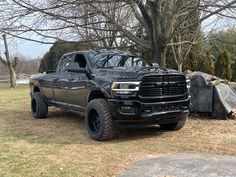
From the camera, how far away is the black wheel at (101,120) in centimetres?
740

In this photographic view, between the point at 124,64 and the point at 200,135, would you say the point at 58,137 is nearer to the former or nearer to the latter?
the point at 124,64

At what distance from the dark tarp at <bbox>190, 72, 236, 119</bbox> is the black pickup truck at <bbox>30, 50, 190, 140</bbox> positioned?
184 cm

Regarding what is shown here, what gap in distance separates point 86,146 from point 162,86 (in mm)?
1781

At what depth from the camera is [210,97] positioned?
33.0 feet

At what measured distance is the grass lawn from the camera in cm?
575

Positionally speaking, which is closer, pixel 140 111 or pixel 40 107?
pixel 140 111

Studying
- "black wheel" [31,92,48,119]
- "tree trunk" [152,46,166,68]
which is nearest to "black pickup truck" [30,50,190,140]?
"black wheel" [31,92,48,119]

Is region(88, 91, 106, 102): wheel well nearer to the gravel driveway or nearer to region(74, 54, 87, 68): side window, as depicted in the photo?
region(74, 54, 87, 68): side window

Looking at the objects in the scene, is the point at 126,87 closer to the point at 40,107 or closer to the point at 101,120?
the point at 101,120

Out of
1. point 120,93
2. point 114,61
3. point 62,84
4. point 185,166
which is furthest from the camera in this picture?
point 62,84

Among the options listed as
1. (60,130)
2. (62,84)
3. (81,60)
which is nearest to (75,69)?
(81,60)

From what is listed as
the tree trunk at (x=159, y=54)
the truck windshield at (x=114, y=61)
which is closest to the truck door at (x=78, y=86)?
the truck windshield at (x=114, y=61)

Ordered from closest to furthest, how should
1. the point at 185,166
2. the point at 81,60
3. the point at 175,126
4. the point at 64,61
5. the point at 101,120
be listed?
the point at 185,166 < the point at 101,120 < the point at 175,126 < the point at 81,60 < the point at 64,61

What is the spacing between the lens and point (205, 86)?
10.2m
